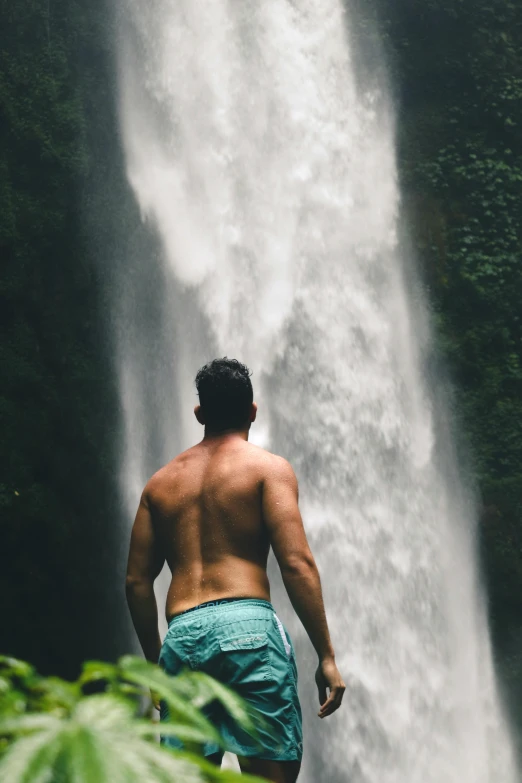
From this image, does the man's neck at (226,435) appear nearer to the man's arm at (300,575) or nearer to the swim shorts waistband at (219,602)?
the man's arm at (300,575)

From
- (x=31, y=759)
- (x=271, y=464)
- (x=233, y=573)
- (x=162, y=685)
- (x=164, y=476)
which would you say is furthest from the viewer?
(x=164, y=476)

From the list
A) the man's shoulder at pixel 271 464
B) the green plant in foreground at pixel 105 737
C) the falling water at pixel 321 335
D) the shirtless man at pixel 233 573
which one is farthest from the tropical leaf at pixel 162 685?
the falling water at pixel 321 335

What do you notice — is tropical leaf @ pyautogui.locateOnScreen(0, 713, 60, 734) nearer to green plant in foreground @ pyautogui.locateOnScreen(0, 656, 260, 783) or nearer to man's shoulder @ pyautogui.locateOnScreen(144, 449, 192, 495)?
green plant in foreground @ pyautogui.locateOnScreen(0, 656, 260, 783)

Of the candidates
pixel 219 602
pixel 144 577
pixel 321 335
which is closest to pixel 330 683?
pixel 219 602

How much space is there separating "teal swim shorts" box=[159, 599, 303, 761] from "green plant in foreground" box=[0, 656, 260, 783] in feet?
4.81

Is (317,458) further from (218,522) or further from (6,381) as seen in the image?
(218,522)

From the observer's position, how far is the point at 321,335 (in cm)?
782

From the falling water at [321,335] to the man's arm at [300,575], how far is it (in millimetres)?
4356

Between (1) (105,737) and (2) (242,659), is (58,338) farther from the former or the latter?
(1) (105,737)

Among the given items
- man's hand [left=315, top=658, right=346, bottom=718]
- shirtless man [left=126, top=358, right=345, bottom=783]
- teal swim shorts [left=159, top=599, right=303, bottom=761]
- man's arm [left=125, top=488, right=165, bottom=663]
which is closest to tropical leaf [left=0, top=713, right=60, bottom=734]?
shirtless man [left=126, top=358, right=345, bottom=783]

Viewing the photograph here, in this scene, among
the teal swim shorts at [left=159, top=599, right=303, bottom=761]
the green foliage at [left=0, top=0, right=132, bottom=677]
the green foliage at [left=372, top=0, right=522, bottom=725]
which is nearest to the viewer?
the teal swim shorts at [left=159, top=599, right=303, bottom=761]

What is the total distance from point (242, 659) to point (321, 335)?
5753mm

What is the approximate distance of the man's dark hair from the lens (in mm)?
2652

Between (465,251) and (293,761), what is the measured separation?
7.65 meters
